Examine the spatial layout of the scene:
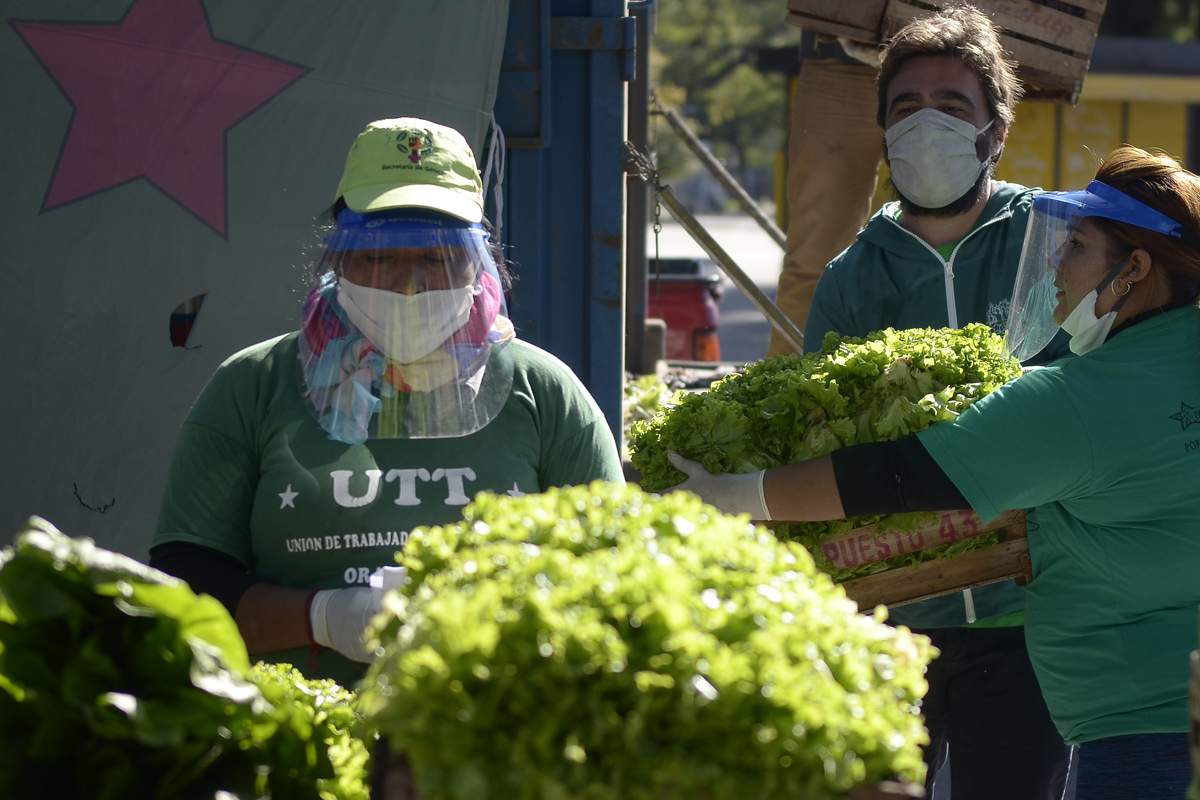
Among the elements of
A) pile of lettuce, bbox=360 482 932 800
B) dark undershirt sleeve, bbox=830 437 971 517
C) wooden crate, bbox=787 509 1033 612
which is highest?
pile of lettuce, bbox=360 482 932 800

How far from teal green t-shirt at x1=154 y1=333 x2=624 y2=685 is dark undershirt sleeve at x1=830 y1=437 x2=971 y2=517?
57 centimetres

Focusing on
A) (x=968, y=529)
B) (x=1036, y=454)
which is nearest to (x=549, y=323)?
(x=968, y=529)

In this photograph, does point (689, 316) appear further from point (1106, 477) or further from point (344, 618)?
point (344, 618)

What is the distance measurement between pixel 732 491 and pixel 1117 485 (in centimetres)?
80

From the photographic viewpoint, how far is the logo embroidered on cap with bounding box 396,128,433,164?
230 centimetres

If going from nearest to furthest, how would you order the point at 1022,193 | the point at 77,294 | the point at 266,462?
the point at 266,462, the point at 1022,193, the point at 77,294

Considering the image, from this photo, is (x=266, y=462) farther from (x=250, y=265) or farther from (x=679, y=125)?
(x=679, y=125)

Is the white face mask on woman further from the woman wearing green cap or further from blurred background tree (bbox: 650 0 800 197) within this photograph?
blurred background tree (bbox: 650 0 800 197)

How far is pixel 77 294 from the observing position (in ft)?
12.4

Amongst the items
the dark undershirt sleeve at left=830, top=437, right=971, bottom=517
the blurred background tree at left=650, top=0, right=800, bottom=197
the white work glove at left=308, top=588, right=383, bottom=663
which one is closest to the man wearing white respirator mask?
the dark undershirt sleeve at left=830, top=437, right=971, bottom=517

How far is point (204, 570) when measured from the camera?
218 cm

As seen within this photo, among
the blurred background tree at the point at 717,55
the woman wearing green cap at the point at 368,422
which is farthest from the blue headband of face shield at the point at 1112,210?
the blurred background tree at the point at 717,55

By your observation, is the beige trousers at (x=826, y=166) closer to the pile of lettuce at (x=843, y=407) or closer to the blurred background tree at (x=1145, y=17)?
the pile of lettuce at (x=843, y=407)

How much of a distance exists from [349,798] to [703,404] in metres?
1.43
